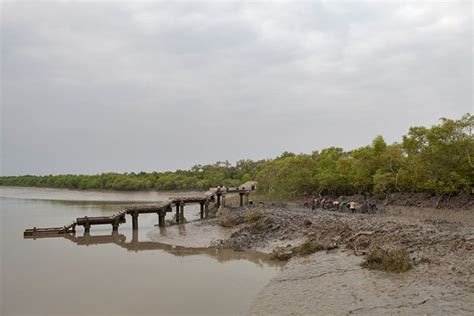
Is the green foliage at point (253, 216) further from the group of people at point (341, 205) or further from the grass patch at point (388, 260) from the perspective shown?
the grass patch at point (388, 260)

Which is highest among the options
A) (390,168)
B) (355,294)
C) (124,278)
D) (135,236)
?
(390,168)

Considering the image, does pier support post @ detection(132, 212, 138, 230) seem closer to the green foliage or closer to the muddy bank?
the green foliage

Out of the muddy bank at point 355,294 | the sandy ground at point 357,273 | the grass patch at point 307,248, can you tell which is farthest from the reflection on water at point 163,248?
the muddy bank at point 355,294

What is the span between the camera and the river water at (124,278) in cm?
1443

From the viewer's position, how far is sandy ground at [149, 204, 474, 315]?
12672 millimetres

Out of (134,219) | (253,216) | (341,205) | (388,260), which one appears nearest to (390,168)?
(341,205)

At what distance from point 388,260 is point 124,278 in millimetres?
10722

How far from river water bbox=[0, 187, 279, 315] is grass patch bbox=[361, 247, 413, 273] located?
410 centimetres

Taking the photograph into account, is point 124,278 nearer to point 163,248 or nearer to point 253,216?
point 163,248

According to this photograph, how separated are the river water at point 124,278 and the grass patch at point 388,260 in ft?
13.5

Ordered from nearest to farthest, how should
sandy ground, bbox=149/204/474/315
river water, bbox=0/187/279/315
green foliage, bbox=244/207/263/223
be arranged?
sandy ground, bbox=149/204/474/315 → river water, bbox=0/187/279/315 → green foliage, bbox=244/207/263/223

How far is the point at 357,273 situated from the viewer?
1600 centimetres

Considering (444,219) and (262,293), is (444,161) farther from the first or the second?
(262,293)

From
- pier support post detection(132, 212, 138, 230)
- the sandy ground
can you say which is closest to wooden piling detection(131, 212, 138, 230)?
pier support post detection(132, 212, 138, 230)
